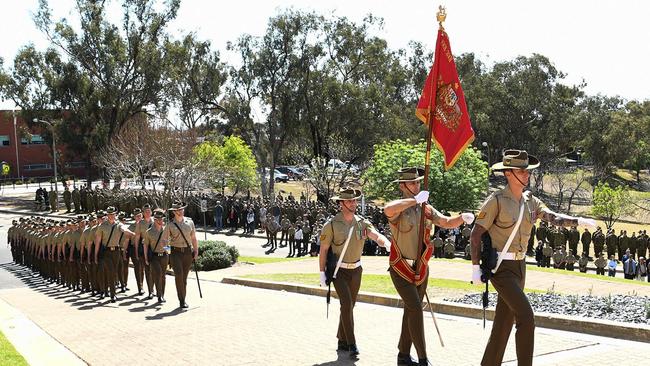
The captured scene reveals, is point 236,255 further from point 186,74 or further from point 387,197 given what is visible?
point 186,74

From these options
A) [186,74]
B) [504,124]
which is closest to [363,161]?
[186,74]

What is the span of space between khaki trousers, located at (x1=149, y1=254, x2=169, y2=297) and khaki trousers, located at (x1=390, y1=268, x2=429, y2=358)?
24.5ft

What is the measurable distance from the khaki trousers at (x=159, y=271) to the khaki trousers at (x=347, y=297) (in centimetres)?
631

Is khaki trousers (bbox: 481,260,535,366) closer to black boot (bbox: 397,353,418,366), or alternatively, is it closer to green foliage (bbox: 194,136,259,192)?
black boot (bbox: 397,353,418,366)

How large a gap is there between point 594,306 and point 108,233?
1010cm

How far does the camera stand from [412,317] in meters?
7.44

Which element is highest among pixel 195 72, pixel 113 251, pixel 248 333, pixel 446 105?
pixel 195 72

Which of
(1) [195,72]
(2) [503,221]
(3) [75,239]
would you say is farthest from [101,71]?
(2) [503,221]

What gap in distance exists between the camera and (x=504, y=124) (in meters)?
71.9

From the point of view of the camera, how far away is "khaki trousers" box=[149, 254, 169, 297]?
Result: 46.5ft

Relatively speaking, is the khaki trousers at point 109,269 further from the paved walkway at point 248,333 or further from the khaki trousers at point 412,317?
the khaki trousers at point 412,317

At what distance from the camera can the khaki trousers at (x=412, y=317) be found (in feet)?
24.3

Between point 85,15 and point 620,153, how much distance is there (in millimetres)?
51747

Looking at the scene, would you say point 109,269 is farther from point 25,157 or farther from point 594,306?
point 25,157
